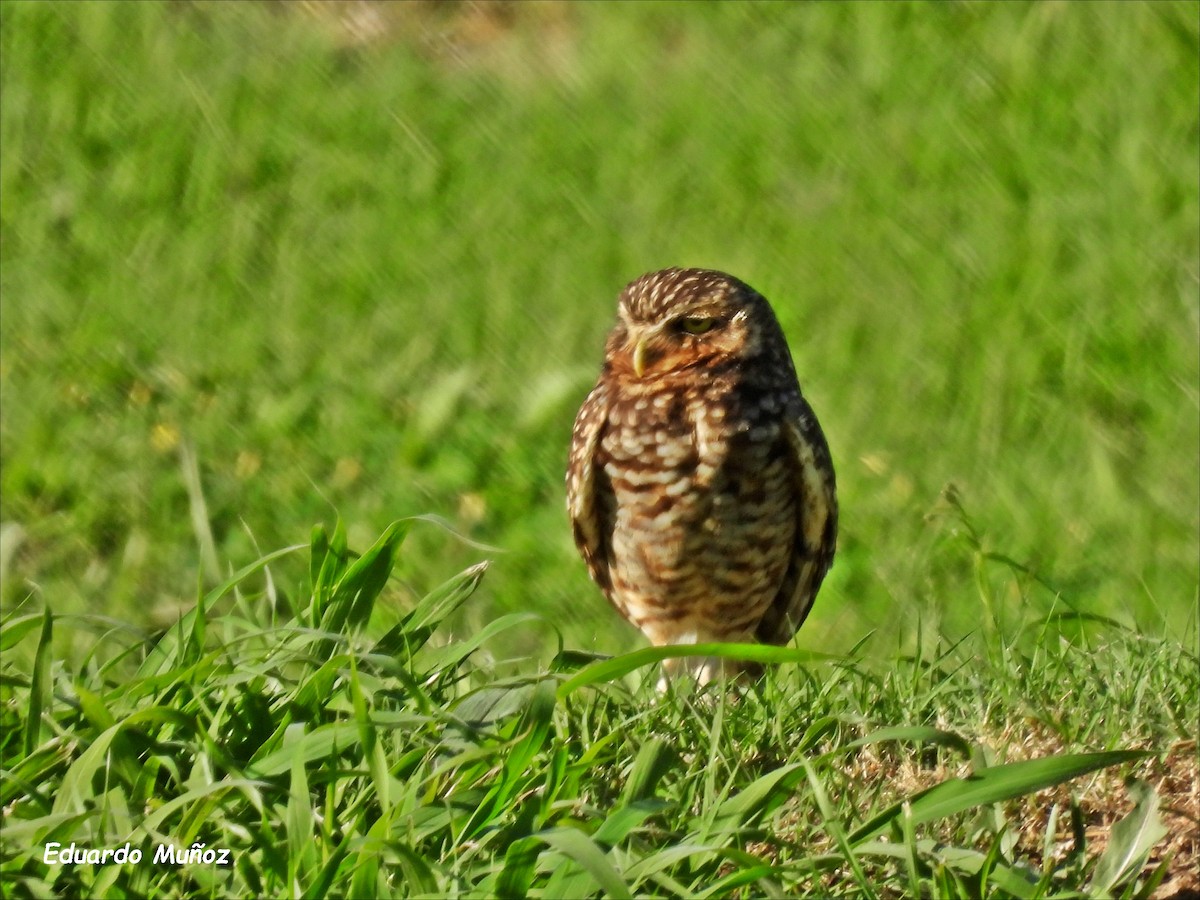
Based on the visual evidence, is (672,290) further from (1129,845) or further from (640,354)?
(1129,845)

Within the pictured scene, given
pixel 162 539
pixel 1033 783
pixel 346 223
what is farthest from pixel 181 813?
pixel 346 223

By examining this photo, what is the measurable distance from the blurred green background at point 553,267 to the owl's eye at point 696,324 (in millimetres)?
1042

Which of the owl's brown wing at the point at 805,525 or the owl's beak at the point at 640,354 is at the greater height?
the owl's beak at the point at 640,354

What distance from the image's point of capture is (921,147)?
282 inches

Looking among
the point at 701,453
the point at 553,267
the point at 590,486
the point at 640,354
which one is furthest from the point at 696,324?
the point at 553,267

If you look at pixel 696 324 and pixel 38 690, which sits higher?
pixel 696 324

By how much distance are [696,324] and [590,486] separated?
0.46 meters

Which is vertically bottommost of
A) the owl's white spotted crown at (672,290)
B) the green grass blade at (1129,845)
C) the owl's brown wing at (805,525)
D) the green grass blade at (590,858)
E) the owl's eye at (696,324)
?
the green grass blade at (1129,845)

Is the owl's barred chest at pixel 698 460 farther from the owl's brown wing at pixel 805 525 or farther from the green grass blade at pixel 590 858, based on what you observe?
the green grass blade at pixel 590 858

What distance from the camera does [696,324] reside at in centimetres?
427

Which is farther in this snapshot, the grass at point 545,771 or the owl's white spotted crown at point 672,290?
the owl's white spotted crown at point 672,290

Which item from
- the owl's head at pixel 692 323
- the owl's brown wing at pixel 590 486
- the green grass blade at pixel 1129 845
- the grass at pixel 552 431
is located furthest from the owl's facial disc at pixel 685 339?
the green grass blade at pixel 1129 845

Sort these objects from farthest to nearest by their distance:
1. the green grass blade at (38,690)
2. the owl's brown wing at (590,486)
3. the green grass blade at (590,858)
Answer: the owl's brown wing at (590,486) < the green grass blade at (38,690) < the green grass blade at (590,858)

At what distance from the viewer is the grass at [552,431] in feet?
10.1
